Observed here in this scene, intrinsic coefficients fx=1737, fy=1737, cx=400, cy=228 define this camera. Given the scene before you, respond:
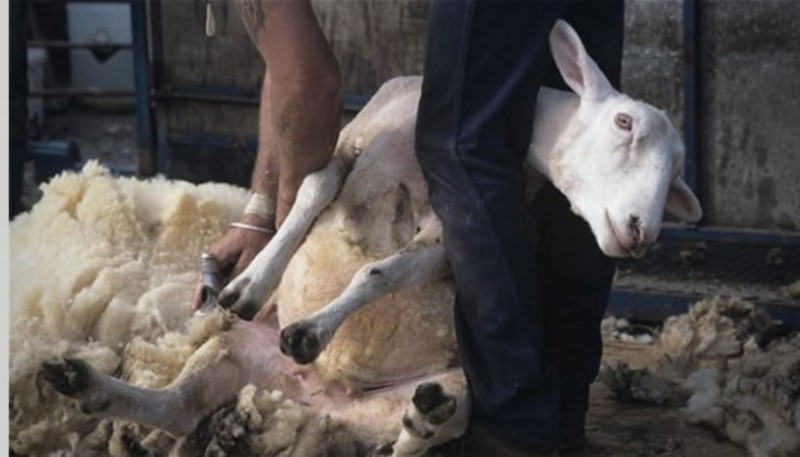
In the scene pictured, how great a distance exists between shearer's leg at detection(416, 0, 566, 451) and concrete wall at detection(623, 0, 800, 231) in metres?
1.90

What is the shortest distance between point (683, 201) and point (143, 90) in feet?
11.0

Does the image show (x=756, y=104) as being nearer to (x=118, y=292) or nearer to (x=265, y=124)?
(x=265, y=124)

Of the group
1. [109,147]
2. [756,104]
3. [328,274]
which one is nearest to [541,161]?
[328,274]

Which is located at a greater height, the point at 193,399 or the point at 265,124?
the point at 265,124

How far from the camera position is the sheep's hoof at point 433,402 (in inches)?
154

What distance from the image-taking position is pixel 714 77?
19.4ft

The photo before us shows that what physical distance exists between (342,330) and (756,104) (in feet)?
7.09

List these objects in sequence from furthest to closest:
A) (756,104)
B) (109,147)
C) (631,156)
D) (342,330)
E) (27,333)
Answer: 1. (109,147)
2. (756,104)
3. (27,333)
4. (342,330)
5. (631,156)

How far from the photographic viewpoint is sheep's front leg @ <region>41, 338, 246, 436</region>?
399cm

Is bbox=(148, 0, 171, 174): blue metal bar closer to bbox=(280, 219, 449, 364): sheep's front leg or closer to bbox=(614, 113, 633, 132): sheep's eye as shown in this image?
bbox=(280, 219, 449, 364): sheep's front leg

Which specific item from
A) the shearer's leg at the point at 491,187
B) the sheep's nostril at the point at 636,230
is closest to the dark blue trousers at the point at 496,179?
the shearer's leg at the point at 491,187

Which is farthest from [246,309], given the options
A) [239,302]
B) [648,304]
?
[648,304]

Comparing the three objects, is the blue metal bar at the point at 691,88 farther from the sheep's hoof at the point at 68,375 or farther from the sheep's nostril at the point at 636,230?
the sheep's hoof at the point at 68,375

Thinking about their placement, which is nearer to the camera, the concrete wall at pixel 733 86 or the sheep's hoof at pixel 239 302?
the sheep's hoof at pixel 239 302
